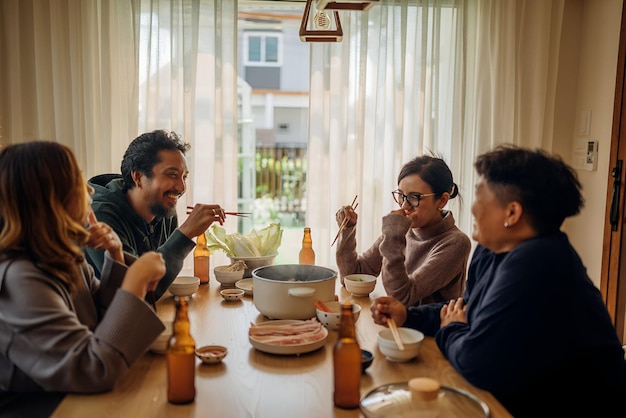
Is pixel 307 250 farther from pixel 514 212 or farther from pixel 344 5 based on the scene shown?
pixel 514 212

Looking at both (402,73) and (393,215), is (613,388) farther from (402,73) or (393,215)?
(402,73)

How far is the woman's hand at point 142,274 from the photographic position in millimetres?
1379

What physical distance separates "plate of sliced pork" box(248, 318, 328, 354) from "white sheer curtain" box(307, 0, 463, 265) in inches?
75.3

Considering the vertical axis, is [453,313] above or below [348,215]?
below

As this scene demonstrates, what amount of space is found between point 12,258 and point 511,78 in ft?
9.76

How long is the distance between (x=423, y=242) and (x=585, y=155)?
1.74 metres

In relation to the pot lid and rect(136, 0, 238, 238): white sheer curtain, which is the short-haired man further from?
the pot lid

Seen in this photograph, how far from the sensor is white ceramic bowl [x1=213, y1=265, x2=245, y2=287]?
2400mm

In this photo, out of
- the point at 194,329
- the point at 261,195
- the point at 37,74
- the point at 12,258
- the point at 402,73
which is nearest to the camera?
the point at 12,258

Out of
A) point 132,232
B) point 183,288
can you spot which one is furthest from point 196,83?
point 183,288

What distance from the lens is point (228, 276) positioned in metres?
2.40

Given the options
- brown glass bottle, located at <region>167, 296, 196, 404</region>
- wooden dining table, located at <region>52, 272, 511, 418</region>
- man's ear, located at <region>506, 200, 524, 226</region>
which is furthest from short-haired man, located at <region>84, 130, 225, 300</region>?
man's ear, located at <region>506, 200, 524, 226</region>

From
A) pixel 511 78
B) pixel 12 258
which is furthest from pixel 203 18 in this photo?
pixel 12 258

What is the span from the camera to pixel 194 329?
1845 mm
